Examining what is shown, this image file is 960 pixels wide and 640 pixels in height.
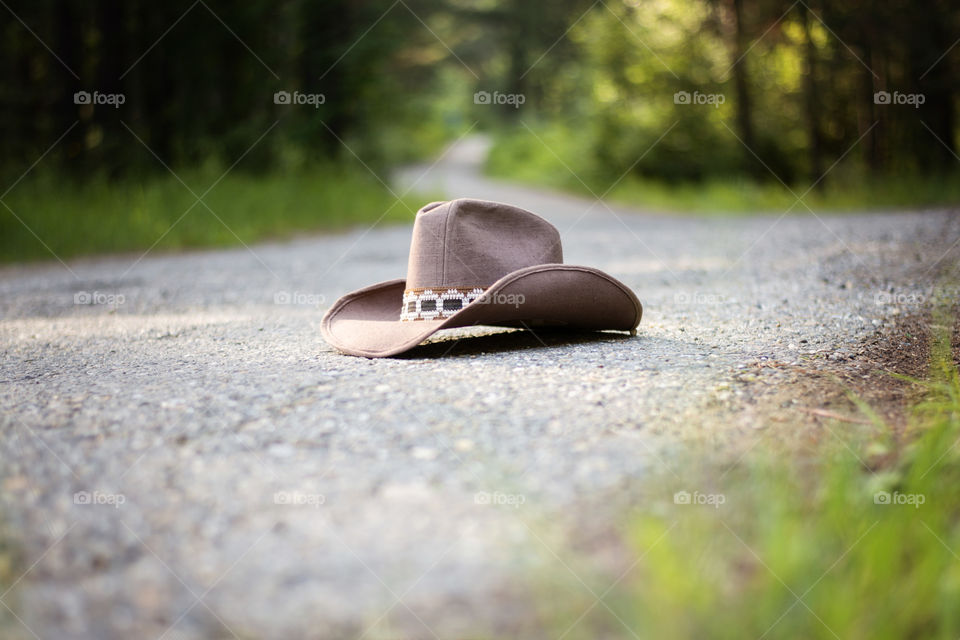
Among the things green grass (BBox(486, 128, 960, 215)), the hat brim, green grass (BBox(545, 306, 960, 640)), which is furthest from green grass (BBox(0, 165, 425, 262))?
green grass (BBox(545, 306, 960, 640))

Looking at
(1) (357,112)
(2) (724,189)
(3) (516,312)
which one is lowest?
(3) (516,312)

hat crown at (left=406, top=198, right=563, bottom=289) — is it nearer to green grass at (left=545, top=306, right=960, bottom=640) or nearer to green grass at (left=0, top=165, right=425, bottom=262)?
green grass at (left=545, top=306, right=960, bottom=640)

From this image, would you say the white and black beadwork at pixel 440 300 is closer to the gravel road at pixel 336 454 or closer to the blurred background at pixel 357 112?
the gravel road at pixel 336 454

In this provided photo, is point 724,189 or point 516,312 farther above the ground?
point 724,189

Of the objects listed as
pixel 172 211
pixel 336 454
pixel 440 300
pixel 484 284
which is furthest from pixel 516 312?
pixel 172 211

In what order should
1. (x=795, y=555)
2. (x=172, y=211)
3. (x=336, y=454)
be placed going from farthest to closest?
(x=172, y=211) < (x=336, y=454) < (x=795, y=555)

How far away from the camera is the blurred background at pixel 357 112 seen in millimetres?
9047

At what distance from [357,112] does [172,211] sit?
5.36 meters

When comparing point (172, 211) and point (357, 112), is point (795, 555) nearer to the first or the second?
point (172, 211)

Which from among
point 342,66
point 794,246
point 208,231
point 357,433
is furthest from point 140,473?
point 342,66

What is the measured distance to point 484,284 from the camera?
2.51m

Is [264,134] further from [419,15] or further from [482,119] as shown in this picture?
[482,119]

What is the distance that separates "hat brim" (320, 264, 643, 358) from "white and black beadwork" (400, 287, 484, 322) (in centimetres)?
3

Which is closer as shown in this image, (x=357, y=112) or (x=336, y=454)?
(x=336, y=454)
